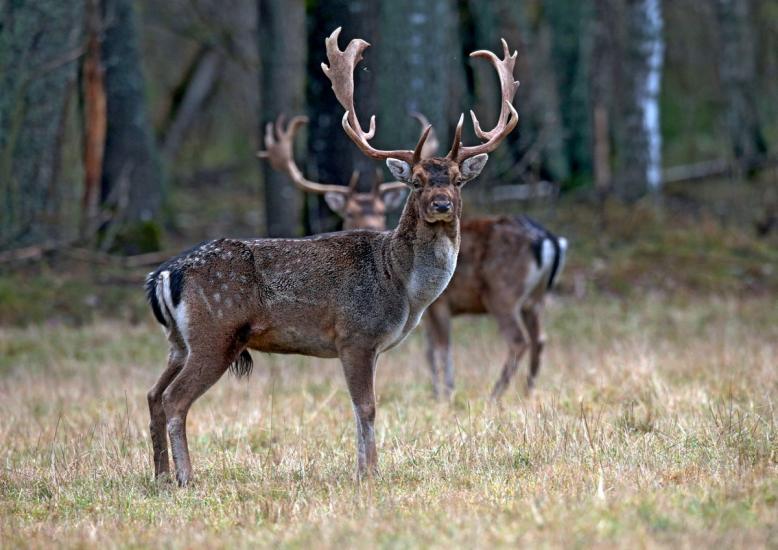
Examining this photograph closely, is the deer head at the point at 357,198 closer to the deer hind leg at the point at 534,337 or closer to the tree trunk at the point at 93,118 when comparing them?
the deer hind leg at the point at 534,337

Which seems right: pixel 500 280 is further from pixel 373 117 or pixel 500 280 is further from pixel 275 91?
pixel 275 91

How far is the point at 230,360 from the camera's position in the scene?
6.99 m

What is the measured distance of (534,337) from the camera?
1062 centimetres

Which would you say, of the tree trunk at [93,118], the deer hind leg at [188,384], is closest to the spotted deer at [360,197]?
the deer hind leg at [188,384]

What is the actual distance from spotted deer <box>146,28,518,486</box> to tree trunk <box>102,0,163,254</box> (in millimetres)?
10140

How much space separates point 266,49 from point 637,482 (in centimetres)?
1210

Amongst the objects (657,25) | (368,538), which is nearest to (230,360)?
(368,538)

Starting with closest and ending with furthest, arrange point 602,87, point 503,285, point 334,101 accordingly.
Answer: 1. point 503,285
2. point 334,101
3. point 602,87

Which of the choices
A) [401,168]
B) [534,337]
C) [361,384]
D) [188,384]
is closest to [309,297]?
[361,384]

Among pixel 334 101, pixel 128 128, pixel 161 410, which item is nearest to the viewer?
pixel 161 410

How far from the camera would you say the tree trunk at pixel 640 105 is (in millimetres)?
17375

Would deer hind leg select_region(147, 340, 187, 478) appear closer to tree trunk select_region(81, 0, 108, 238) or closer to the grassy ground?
the grassy ground

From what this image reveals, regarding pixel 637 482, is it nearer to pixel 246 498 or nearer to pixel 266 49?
pixel 246 498

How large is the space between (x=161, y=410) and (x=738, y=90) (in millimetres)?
15720
